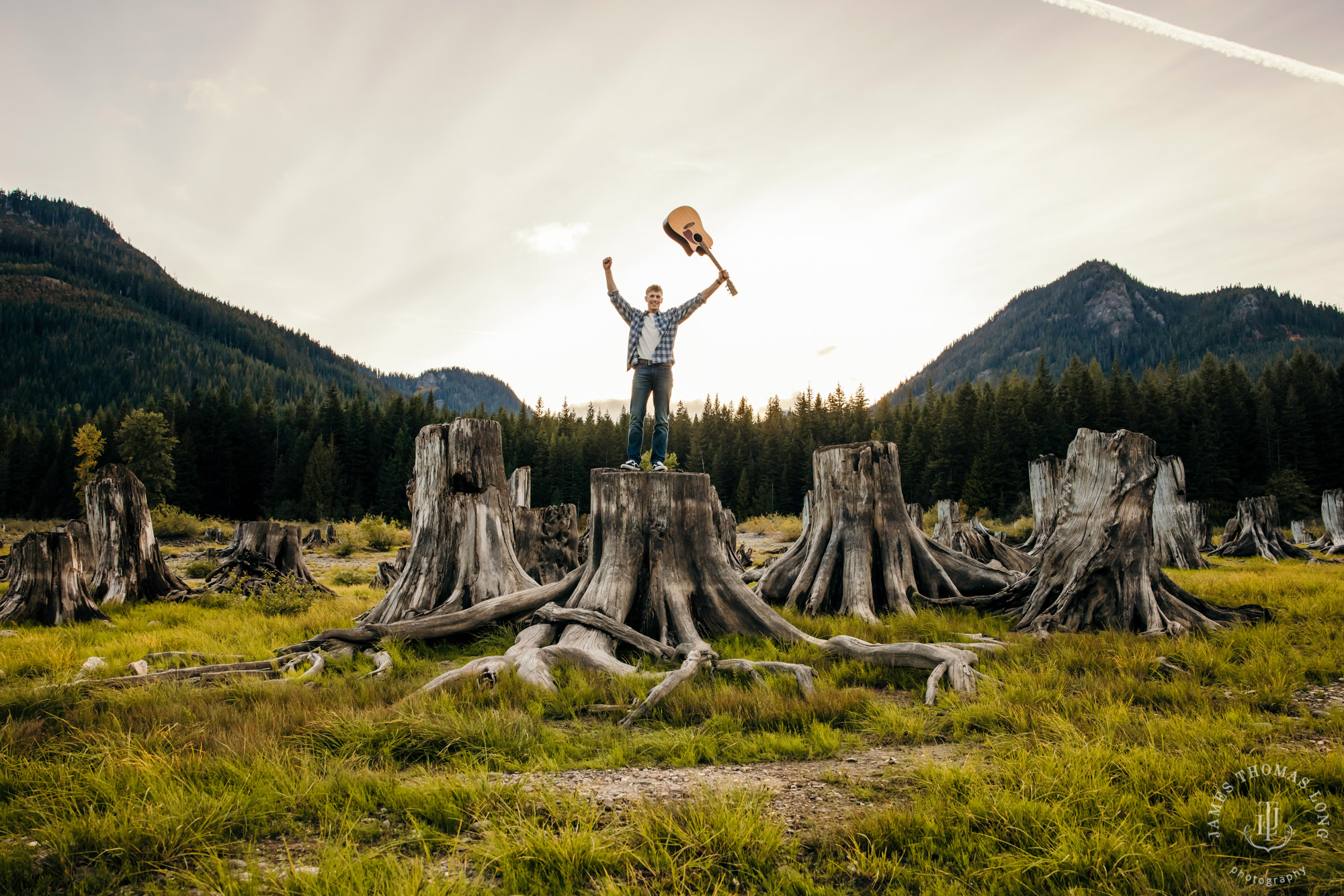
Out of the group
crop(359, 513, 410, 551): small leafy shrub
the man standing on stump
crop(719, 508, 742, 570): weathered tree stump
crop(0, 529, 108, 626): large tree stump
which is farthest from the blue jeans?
crop(359, 513, 410, 551): small leafy shrub

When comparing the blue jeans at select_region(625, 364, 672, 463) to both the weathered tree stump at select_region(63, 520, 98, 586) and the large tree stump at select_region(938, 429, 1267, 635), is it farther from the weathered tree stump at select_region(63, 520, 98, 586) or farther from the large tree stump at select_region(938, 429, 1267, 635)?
the weathered tree stump at select_region(63, 520, 98, 586)

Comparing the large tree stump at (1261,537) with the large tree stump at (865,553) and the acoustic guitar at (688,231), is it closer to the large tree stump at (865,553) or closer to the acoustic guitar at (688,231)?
the large tree stump at (865,553)

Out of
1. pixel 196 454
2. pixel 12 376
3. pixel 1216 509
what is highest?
pixel 12 376

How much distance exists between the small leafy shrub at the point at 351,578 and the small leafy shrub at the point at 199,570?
2491mm

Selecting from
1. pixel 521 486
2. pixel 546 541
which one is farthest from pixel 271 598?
pixel 521 486

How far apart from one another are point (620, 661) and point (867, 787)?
99.9 inches

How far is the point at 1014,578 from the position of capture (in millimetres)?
8281

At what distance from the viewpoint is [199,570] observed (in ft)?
48.4

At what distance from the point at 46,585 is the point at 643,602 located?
7.89m

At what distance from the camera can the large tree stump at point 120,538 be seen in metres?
9.32

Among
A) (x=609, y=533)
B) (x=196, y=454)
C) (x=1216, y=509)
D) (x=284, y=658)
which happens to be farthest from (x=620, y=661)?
(x=196, y=454)

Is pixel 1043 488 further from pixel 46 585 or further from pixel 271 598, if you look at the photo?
pixel 46 585

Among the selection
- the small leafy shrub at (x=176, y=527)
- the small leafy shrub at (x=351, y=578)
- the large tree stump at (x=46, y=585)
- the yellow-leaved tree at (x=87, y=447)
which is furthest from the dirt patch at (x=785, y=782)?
the yellow-leaved tree at (x=87, y=447)

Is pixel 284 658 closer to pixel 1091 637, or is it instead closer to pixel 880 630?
pixel 880 630
